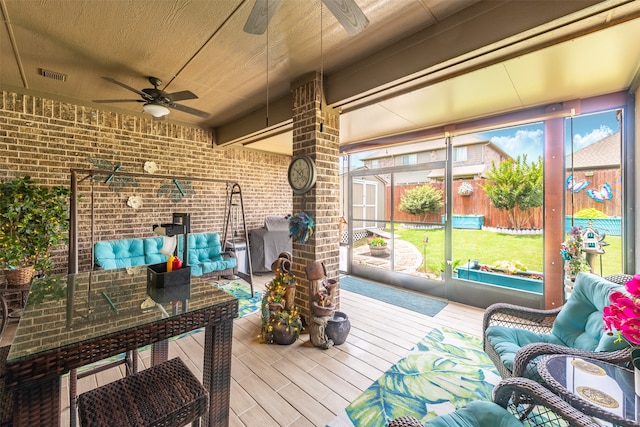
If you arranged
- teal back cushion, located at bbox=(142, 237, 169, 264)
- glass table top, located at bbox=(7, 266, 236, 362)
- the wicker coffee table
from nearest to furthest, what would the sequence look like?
the wicker coffee table → glass table top, located at bbox=(7, 266, 236, 362) → teal back cushion, located at bbox=(142, 237, 169, 264)

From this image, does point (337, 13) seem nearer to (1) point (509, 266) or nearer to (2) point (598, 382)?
(2) point (598, 382)

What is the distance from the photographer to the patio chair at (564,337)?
1517mm

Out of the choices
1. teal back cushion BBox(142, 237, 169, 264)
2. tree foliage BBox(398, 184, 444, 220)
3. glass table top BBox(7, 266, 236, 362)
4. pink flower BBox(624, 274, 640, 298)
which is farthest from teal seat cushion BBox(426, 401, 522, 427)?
teal back cushion BBox(142, 237, 169, 264)

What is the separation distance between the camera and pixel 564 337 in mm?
1890

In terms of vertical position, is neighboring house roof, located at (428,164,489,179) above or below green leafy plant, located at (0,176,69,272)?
above

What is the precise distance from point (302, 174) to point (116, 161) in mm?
3194

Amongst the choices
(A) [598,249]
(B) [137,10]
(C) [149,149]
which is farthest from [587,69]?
(C) [149,149]

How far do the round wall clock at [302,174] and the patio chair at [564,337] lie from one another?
2.04 metres

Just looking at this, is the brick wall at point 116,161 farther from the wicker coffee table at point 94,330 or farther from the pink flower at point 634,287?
the pink flower at point 634,287

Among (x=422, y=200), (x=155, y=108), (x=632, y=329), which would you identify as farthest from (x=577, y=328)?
(x=155, y=108)

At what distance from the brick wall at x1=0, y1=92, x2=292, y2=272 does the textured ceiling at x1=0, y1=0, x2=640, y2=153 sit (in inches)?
16.2

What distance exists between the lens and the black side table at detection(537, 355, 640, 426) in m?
1.14

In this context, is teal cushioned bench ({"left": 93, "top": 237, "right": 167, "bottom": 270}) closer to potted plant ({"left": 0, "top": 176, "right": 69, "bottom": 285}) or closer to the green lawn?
potted plant ({"left": 0, "top": 176, "right": 69, "bottom": 285})

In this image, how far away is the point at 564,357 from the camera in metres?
1.50
